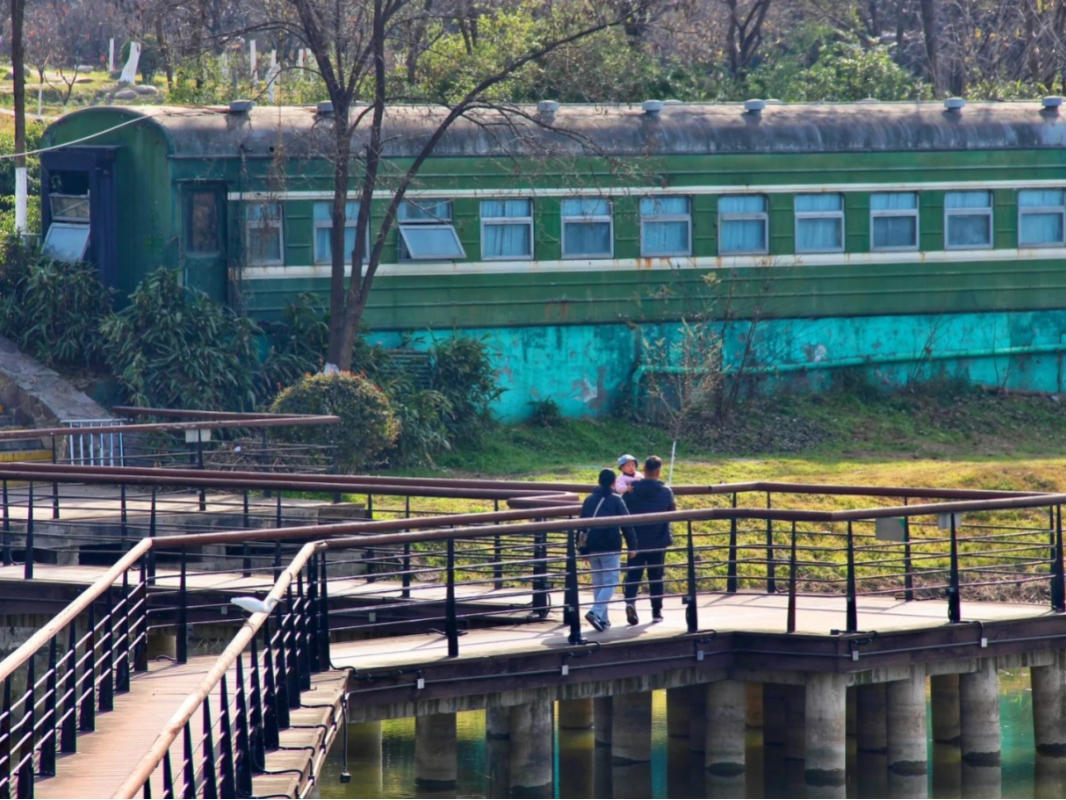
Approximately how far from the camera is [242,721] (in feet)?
34.9

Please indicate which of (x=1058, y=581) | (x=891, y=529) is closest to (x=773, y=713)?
(x=891, y=529)

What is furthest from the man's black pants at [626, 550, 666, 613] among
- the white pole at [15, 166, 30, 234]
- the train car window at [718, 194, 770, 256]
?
the white pole at [15, 166, 30, 234]

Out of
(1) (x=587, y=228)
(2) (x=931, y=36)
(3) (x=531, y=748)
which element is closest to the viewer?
(3) (x=531, y=748)

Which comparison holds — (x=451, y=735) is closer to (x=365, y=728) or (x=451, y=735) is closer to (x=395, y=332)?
(x=365, y=728)

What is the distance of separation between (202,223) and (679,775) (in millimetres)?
Answer: 13085

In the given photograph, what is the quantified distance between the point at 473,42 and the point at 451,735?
2260 cm

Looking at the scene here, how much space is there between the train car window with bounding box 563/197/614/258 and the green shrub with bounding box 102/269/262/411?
5.25m

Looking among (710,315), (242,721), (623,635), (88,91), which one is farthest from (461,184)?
(88,91)

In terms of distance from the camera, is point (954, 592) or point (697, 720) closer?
point (954, 592)

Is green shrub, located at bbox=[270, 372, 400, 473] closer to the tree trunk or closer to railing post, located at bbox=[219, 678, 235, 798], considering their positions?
railing post, located at bbox=[219, 678, 235, 798]

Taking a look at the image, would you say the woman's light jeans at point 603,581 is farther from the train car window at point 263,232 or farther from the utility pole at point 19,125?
the utility pole at point 19,125

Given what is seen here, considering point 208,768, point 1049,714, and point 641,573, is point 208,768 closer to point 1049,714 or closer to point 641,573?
point 641,573

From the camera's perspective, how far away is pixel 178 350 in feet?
82.9

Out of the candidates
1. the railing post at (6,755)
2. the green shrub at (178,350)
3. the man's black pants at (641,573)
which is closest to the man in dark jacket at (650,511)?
the man's black pants at (641,573)
